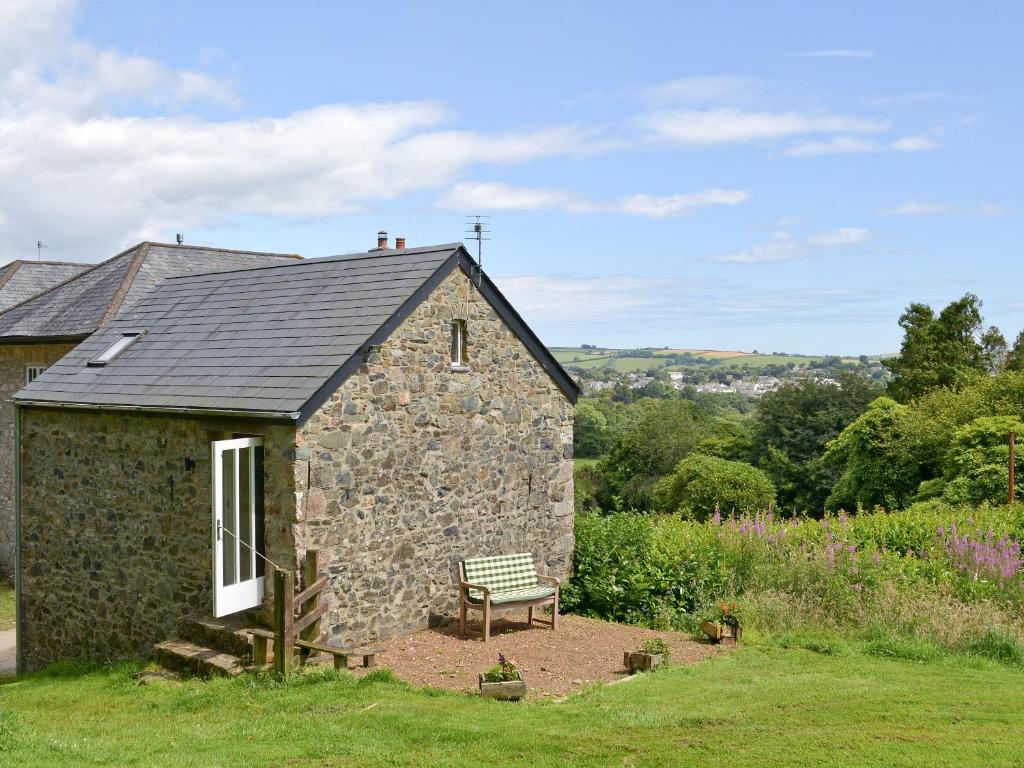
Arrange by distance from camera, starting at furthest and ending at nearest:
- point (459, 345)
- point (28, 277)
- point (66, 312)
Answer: point (28, 277), point (66, 312), point (459, 345)

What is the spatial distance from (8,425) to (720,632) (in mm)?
19031

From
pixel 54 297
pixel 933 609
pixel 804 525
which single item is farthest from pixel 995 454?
pixel 54 297

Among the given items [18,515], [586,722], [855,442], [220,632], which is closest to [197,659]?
[220,632]

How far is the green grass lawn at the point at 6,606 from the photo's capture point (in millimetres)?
19006

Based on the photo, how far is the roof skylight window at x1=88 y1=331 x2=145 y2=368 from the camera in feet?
46.4

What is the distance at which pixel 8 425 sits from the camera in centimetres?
2203

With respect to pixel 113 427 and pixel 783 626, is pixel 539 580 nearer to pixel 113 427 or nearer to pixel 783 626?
pixel 783 626

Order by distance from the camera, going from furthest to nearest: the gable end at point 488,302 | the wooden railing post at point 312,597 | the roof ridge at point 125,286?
the roof ridge at point 125,286
the gable end at point 488,302
the wooden railing post at point 312,597

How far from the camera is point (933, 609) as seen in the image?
1099 centimetres

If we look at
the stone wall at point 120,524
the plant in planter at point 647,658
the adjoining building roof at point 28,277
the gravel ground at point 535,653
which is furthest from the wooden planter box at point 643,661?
the adjoining building roof at point 28,277

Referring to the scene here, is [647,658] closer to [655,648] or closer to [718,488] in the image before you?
[655,648]

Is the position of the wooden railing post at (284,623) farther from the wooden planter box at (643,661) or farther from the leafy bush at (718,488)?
the leafy bush at (718,488)

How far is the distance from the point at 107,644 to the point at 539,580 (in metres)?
6.44

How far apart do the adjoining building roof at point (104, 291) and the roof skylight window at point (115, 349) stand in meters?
4.90
